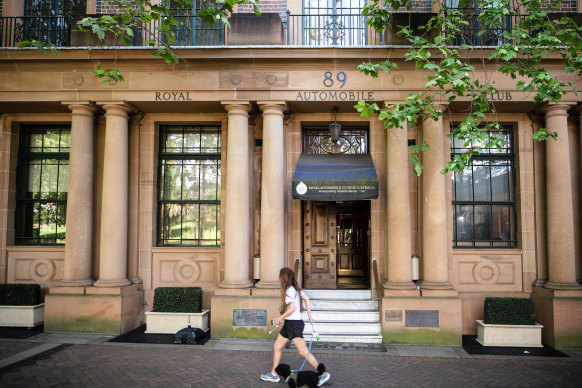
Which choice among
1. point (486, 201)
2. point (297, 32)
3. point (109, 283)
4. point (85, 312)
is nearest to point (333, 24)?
point (297, 32)

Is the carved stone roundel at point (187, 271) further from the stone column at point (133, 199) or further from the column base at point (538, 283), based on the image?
the column base at point (538, 283)

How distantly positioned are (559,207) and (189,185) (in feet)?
29.9

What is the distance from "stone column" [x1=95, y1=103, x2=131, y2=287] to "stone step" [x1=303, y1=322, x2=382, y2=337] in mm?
4745

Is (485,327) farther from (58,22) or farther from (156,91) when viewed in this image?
(58,22)

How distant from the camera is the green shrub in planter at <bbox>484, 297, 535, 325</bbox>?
28.5ft

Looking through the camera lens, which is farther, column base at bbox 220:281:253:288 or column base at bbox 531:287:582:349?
column base at bbox 220:281:253:288

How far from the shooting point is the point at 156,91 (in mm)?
9477

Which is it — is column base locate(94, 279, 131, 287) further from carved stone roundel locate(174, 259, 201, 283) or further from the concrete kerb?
carved stone roundel locate(174, 259, 201, 283)

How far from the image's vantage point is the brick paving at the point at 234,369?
21.1 feet

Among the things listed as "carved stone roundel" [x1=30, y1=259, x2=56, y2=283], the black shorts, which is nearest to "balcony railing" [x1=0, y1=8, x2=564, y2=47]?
"carved stone roundel" [x1=30, y1=259, x2=56, y2=283]

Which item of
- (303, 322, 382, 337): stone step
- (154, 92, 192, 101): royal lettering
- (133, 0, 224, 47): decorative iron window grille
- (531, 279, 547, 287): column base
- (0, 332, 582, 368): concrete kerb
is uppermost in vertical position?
(133, 0, 224, 47): decorative iron window grille

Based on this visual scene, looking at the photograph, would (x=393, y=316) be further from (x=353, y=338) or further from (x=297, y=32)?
(x=297, y=32)

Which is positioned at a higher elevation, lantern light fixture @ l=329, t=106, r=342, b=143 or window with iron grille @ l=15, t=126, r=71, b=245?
lantern light fixture @ l=329, t=106, r=342, b=143

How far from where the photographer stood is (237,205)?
30.5 feet
